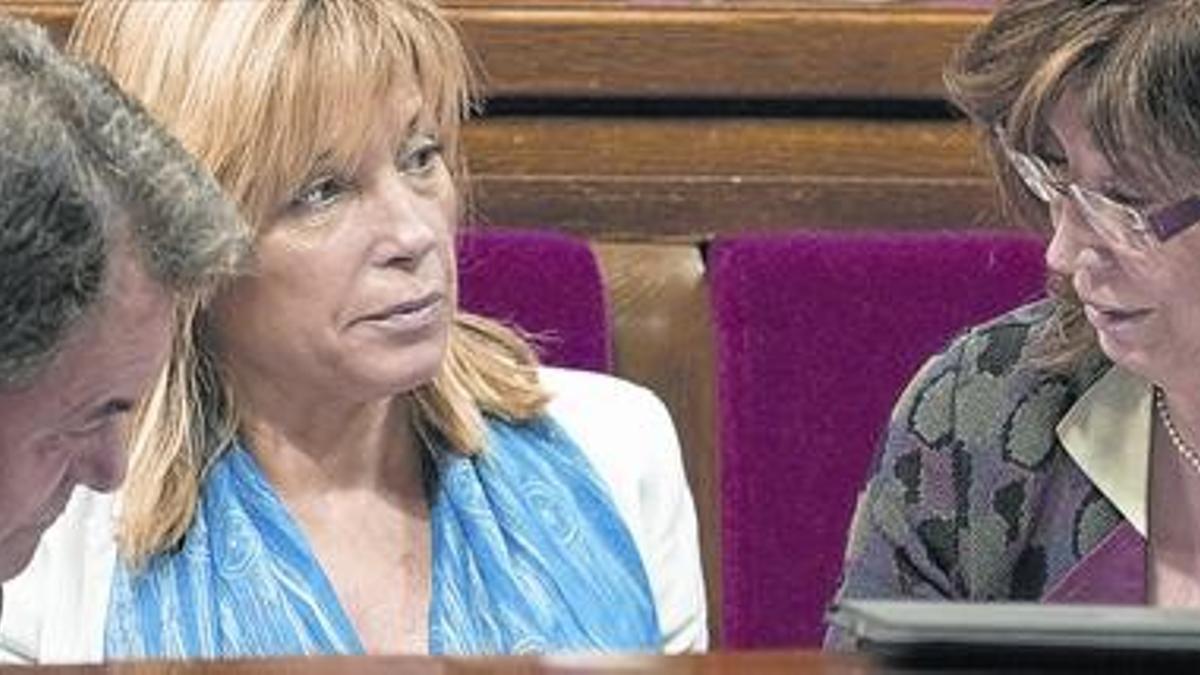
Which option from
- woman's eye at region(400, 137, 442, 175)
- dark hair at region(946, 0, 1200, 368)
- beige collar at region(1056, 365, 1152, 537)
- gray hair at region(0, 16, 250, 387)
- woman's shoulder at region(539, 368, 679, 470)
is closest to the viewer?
gray hair at region(0, 16, 250, 387)

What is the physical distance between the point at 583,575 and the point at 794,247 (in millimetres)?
299

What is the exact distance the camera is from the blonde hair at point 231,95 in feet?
6.30

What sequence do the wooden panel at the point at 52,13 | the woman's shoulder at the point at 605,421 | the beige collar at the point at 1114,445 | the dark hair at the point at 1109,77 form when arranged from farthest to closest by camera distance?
1. the wooden panel at the point at 52,13
2. the woman's shoulder at the point at 605,421
3. the beige collar at the point at 1114,445
4. the dark hair at the point at 1109,77

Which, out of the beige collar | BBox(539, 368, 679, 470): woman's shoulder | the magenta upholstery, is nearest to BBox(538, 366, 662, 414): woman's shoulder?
BBox(539, 368, 679, 470): woman's shoulder

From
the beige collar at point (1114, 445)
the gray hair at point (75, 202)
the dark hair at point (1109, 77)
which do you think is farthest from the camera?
the beige collar at point (1114, 445)

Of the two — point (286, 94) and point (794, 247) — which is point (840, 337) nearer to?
point (794, 247)

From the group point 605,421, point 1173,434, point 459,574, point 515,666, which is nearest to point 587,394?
point 605,421

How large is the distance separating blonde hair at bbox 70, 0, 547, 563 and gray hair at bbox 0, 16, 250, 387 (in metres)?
0.41

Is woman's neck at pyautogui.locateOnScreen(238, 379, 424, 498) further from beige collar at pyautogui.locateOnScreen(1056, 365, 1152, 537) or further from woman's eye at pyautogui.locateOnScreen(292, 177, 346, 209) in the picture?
beige collar at pyautogui.locateOnScreen(1056, 365, 1152, 537)

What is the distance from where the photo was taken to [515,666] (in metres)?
1.42

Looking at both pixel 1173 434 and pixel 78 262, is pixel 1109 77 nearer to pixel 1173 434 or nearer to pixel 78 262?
pixel 1173 434

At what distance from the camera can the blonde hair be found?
192 cm

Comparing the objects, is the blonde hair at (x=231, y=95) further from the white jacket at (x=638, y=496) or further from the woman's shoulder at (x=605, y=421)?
the woman's shoulder at (x=605, y=421)

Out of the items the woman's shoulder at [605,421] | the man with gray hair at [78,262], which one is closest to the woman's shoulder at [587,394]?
the woman's shoulder at [605,421]
